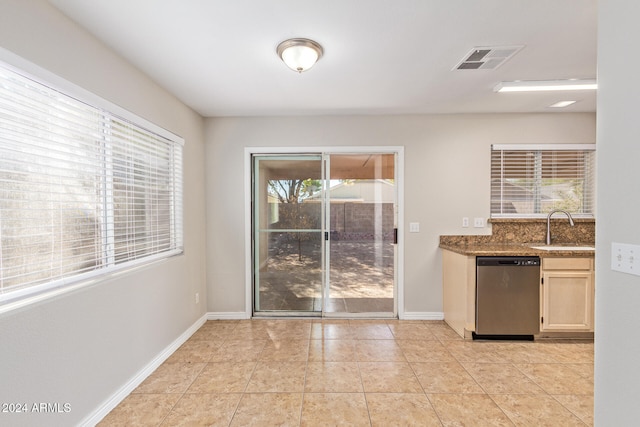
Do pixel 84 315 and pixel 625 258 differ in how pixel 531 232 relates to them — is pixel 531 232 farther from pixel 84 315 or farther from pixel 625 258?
pixel 84 315

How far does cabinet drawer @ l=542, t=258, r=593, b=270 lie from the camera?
296cm

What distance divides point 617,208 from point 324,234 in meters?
2.76

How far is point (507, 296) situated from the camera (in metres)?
2.97

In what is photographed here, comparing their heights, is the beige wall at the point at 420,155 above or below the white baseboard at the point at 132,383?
above

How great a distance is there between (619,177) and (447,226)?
7.94 feet

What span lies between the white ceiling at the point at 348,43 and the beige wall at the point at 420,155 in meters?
0.50

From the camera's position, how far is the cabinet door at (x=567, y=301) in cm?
296

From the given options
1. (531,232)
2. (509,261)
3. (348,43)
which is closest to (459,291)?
(509,261)

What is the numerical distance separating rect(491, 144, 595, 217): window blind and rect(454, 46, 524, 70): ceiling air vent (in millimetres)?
1524

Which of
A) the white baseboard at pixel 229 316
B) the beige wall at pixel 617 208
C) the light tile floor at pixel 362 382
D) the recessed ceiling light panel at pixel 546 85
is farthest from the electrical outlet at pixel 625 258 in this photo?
the white baseboard at pixel 229 316

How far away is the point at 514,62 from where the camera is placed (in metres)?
2.29

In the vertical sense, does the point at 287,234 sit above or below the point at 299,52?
below

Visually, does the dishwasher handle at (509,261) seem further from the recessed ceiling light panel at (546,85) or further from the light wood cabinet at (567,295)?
the recessed ceiling light panel at (546,85)

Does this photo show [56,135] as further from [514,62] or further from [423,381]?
[514,62]
